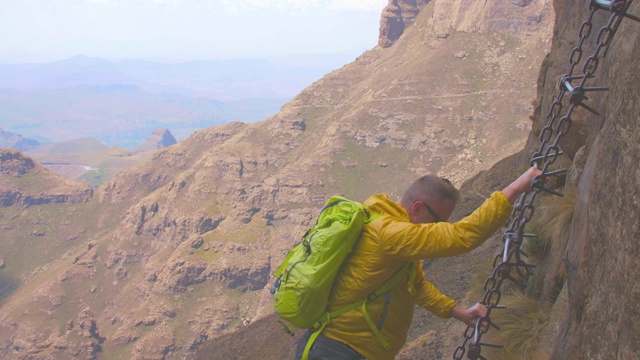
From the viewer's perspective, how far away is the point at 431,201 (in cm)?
438

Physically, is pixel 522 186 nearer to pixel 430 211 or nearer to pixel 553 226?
pixel 430 211

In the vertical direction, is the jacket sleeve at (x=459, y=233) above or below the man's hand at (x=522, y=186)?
below

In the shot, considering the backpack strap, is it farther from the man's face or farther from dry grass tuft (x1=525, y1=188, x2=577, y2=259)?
dry grass tuft (x1=525, y1=188, x2=577, y2=259)

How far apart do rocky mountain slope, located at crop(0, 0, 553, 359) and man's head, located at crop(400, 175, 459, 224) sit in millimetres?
80885

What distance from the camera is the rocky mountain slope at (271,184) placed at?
95.8 meters

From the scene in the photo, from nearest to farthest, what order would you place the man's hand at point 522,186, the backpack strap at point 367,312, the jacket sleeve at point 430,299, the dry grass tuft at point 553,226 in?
the man's hand at point 522,186, the backpack strap at point 367,312, the jacket sleeve at point 430,299, the dry grass tuft at point 553,226

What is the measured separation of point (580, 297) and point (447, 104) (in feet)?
350

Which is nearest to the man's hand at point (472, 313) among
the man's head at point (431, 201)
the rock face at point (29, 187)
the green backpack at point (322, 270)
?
the green backpack at point (322, 270)

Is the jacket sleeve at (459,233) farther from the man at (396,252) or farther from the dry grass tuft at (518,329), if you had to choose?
the dry grass tuft at (518,329)

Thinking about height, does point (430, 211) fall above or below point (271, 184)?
above

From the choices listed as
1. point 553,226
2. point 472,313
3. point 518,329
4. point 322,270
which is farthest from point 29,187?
point 472,313

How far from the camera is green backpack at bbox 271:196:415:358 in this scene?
4.32 metres

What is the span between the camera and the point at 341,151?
113m

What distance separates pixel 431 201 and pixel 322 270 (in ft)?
3.43
